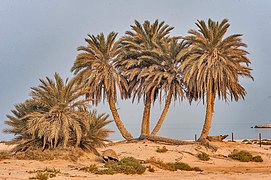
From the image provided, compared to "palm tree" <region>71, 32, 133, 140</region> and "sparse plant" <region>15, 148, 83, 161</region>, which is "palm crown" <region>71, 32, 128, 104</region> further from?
"sparse plant" <region>15, 148, 83, 161</region>

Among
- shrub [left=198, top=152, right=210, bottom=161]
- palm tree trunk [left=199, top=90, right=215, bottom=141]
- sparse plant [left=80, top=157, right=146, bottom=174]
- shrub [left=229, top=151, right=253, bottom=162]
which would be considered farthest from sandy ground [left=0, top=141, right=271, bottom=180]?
palm tree trunk [left=199, top=90, right=215, bottom=141]

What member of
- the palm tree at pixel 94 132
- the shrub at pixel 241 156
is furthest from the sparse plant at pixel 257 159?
the palm tree at pixel 94 132

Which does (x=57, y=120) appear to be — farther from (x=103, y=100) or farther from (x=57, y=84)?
(x=103, y=100)

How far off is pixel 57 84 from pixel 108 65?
464 inches

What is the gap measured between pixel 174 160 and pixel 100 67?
1199 centimetres

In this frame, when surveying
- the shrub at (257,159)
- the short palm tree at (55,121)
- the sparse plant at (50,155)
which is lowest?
the shrub at (257,159)

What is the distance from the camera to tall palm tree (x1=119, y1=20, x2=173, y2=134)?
30.7 meters

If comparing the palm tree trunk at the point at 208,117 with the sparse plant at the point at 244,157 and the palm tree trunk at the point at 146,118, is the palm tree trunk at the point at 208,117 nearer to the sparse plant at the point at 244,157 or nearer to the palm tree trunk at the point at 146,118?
the palm tree trunk at the point at 146,118

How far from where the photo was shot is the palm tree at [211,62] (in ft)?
93.4

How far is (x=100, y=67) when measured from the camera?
99.1ft

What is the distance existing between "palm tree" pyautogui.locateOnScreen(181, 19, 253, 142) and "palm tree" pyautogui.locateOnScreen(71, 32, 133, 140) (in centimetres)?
589

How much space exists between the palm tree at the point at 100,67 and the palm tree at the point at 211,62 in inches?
232

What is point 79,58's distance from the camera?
30.4 metres

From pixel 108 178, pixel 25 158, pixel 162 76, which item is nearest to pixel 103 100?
pixel 162 76
